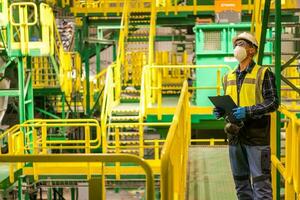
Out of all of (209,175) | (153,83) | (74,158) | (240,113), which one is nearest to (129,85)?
(153,83)

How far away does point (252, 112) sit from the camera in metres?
5.32

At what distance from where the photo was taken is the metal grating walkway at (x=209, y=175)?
705cm

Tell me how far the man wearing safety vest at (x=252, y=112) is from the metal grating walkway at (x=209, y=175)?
141cm

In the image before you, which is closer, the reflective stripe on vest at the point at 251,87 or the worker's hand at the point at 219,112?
the reflective stripe on vest at the point at 251,87

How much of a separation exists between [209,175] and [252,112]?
2948mm

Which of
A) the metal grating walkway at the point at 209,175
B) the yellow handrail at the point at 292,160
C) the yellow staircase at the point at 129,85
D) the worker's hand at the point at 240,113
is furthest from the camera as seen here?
the yellow staircase at the point at 129,85

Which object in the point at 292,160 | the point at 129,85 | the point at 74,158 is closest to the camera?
the point at 74,158

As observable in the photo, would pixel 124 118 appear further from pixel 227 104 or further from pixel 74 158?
pixel 74 158

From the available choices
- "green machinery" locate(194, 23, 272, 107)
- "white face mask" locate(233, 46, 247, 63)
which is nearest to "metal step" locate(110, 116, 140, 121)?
"green machinery" locate(194, 23, 272, 107)

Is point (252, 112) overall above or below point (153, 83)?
above

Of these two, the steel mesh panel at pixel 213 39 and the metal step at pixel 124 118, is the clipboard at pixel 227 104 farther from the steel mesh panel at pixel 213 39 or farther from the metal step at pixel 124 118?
the steel mesh panel at pixel 213 39

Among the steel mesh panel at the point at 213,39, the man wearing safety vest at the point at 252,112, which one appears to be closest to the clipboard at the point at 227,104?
the man wearing safety vest at the point at 252,112

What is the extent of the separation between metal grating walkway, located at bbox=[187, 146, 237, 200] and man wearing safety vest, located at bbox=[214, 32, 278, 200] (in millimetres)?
1410

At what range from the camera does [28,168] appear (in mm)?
12383
